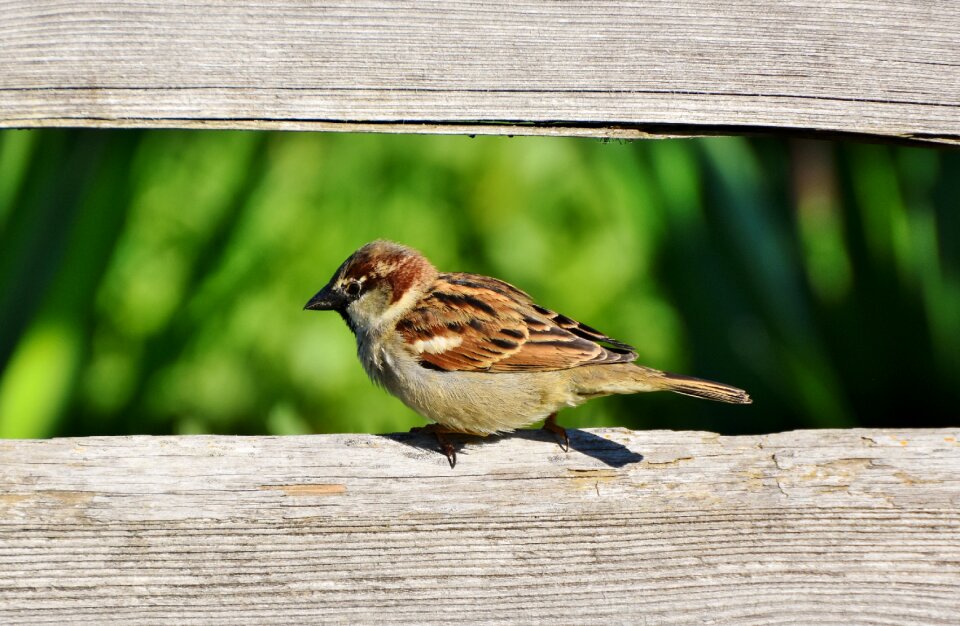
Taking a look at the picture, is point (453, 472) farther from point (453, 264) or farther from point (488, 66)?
point (453, 264)

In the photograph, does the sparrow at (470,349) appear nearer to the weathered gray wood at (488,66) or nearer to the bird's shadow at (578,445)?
the bird's shadow at (578,445)

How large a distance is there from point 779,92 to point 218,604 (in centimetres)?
123

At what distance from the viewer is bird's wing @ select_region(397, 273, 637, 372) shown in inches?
94.4

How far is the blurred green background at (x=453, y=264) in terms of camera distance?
2.65m

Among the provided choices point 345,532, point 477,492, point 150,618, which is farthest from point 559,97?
point 150,618

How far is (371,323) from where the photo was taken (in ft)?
8.43

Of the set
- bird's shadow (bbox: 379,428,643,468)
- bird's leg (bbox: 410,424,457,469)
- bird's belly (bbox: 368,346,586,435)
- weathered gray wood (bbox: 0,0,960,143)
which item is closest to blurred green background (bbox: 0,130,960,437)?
bird's belly (bbox: 368,346,586,435)

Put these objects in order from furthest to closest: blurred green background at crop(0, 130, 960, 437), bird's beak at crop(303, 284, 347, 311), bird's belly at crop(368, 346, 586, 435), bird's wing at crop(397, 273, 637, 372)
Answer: blurred green background at crop(0, 130, 960, 437) < bird's beak at crop(303, 284, 347, 311) < bird's wing at crop(397, 273, 637, 372) < bird's belly at crop(368, 346, 586, 435)

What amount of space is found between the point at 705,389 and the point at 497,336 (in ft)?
1.82

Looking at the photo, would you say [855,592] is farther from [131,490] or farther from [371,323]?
[371,323]

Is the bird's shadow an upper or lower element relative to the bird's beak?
upper

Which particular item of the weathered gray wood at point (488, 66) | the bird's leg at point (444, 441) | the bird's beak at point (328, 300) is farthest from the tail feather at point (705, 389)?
the bird's beak at point (328, 300)

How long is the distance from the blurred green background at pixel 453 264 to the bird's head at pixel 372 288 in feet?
1.06

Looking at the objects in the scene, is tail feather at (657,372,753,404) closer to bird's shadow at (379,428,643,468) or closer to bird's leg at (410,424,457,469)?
bird's shadow at (379,428,643,468)
